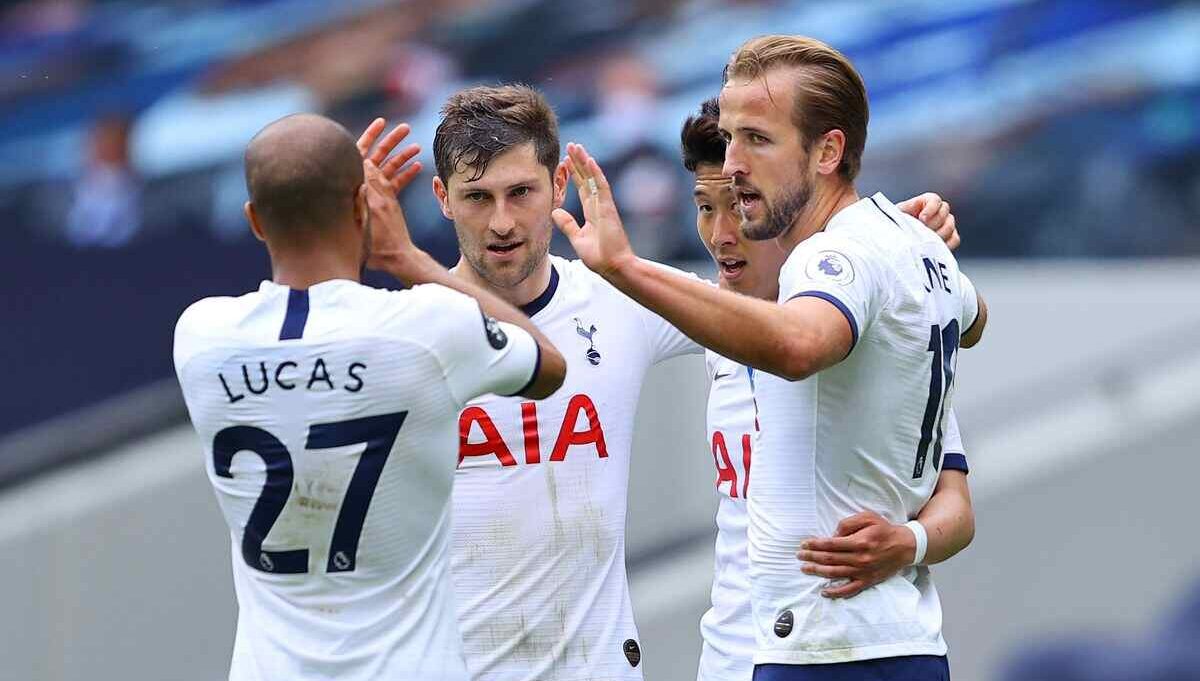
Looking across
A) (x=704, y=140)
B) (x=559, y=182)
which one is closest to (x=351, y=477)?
(x=559, y=182)

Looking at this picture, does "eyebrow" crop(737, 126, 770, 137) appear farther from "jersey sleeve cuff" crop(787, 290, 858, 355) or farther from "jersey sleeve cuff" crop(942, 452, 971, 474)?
"jersey sleeve cuff" crop(942, 452, 971, 474)

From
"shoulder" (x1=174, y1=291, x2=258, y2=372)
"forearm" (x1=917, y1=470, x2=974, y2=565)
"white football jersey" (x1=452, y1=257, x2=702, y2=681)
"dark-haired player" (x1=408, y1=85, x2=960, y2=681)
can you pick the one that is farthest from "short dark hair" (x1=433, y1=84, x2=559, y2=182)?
"forearm" (x1=917, y1=470, x2=974, y2=565)

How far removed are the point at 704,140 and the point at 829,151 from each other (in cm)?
104

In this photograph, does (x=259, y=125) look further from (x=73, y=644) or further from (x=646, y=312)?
(x=646, y=312)

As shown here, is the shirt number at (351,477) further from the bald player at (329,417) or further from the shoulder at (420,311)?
the shoulder at (420,311)

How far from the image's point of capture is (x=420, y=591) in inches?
129

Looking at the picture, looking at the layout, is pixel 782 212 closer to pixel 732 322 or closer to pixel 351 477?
pixel 732 322

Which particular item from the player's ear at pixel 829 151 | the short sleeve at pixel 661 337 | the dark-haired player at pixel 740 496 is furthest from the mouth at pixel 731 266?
the player's ear at pixel 829 151

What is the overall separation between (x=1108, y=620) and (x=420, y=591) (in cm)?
571

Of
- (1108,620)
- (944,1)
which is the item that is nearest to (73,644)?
(1108,620)

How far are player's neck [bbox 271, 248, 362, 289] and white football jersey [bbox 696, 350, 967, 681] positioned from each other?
4.79ft

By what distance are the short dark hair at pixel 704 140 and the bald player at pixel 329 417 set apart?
1658 millimetres

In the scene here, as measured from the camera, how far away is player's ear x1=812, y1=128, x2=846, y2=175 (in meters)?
3.79

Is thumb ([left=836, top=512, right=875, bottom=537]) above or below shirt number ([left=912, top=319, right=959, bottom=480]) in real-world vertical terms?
below
